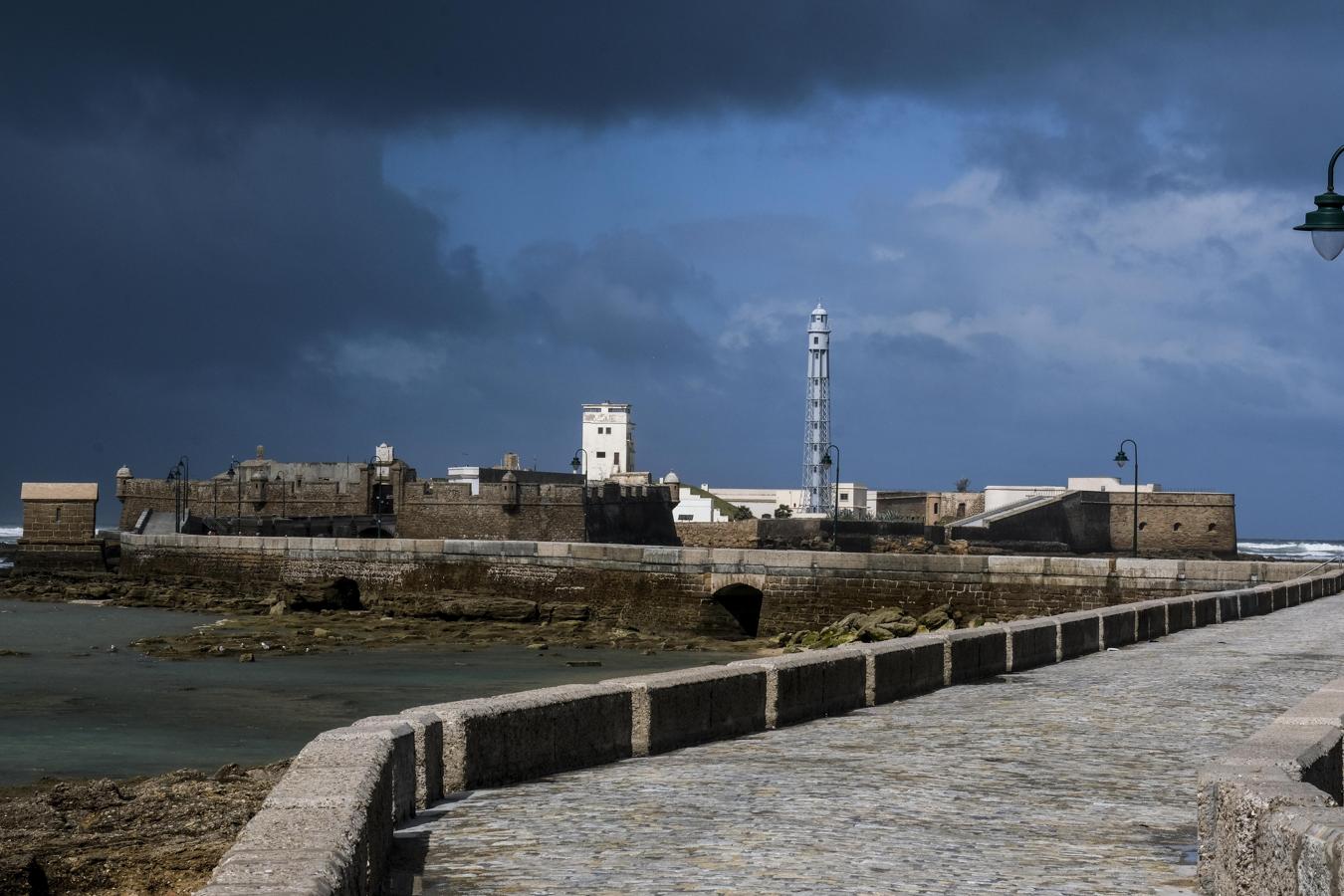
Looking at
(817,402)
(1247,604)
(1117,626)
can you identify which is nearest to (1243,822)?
(1117,626)

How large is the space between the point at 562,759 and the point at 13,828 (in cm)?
583

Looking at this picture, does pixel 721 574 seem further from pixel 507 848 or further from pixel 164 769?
pixel 507 848

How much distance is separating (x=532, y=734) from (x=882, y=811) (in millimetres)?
1897

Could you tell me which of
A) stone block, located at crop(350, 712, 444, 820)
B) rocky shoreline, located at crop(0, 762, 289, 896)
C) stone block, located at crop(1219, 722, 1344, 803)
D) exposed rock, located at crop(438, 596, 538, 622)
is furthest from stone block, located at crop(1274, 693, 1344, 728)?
exposed rock, located at crop(438, 596, 538, 622)

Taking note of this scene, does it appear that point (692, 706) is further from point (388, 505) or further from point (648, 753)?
point (388, 505)

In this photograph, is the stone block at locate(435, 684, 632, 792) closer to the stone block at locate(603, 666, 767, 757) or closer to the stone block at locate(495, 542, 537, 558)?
the stone block at locate(603, 666, 767, 757)

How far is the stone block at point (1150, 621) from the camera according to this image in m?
18.3

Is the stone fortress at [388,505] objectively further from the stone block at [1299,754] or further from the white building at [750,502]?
the stone block at [1299,754]

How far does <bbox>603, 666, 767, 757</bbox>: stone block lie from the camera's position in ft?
28.4

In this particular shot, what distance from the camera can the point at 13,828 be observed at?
11.5 meters

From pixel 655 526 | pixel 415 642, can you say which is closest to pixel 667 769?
pixel 415 642

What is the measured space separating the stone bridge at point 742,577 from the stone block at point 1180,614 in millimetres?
9686

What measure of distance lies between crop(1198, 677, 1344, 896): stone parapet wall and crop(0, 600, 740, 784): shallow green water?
12514 mm

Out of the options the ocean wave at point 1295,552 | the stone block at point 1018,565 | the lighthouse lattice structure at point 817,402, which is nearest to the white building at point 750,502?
the lighthouse lattice structure at point 817,402
